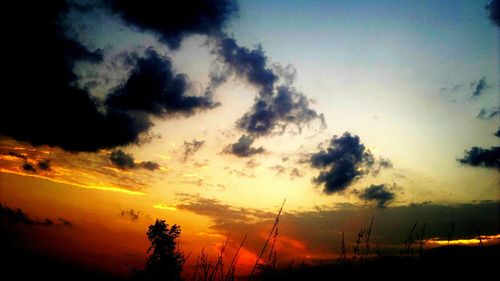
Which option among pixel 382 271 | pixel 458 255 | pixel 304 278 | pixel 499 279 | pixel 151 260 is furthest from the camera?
pixel 151 260

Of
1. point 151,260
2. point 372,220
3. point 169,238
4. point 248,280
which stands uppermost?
point 372,220

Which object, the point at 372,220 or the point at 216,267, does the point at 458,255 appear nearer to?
the point at 372,220

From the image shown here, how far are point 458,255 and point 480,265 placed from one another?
928mm

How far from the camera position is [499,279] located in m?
4.44

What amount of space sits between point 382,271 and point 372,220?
3.56 ft

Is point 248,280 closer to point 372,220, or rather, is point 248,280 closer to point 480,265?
point 372,220

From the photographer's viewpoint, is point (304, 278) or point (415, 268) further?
point (304, 278)

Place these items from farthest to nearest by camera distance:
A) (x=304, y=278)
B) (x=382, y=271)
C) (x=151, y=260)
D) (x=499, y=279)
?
(x=151, y=260) < (x=304, y=278) < (x=382, y=271) < (x=499, y=279)

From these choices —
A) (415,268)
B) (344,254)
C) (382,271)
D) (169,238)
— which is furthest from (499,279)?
(169,238)

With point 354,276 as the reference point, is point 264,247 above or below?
above

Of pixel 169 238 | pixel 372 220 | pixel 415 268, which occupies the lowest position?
pixel 169 238

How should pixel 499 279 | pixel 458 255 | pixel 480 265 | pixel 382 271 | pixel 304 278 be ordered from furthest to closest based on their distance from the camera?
pixel 304 278 → pixel 458 255 → pixel 382 271 → pixel 480 265 → pixel 499 279

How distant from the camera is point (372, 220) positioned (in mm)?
5711

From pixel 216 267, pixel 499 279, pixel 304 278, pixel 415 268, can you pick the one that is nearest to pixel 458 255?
pixel 415 268
